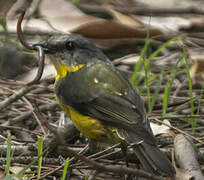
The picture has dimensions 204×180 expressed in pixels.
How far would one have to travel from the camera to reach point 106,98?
347cm

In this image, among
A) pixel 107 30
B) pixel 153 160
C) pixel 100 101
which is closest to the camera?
pixel 153 160

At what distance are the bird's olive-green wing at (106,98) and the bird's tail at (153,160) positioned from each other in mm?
71

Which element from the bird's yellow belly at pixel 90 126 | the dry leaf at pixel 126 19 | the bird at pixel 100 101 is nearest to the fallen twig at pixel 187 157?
the bird at pixel 100 101

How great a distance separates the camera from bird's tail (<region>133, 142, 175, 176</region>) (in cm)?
307

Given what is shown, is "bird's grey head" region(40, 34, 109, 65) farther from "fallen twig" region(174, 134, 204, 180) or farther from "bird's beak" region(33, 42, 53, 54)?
"fallen twig" region(174, 134, 204, 180)

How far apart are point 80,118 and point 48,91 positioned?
1.63 metres

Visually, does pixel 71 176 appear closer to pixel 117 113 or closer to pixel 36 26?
pixel 117 113

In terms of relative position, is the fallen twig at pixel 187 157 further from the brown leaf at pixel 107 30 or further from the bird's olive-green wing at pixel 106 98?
the brown leaf at pixel 107 30

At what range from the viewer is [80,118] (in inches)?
139

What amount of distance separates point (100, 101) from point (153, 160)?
65cm

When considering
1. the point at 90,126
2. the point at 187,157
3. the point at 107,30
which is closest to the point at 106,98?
the point at 90,126

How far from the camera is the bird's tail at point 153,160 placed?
10.1 ft

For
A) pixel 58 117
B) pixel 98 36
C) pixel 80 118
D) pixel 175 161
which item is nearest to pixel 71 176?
pixel 80 118

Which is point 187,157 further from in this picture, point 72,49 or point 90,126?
point 72,49
